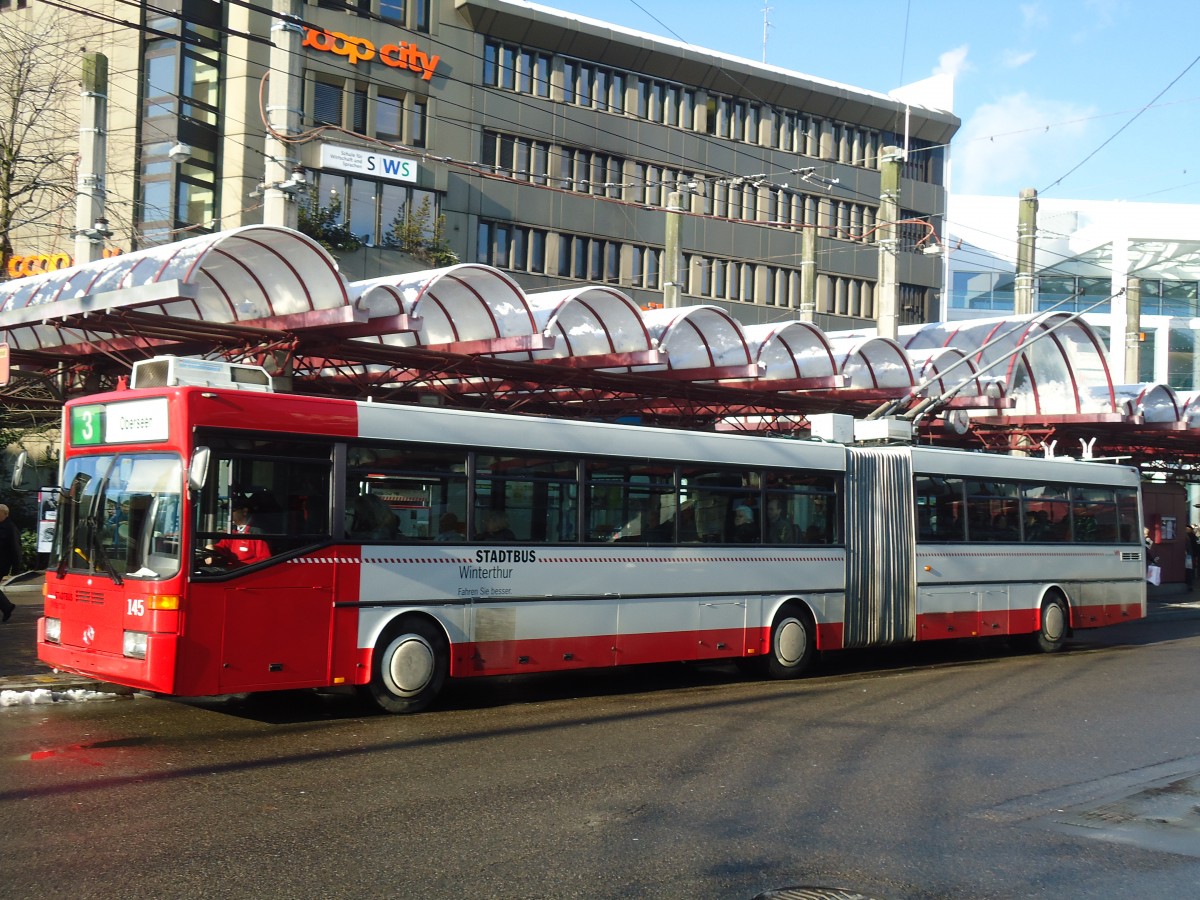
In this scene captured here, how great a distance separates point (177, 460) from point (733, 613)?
23.0ft

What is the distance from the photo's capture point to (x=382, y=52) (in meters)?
38.8

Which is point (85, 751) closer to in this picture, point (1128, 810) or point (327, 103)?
point (1128, 810)

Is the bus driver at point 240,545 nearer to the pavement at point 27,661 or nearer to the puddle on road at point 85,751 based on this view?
the puddle on road at point 85,751

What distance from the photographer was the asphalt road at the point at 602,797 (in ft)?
21.6

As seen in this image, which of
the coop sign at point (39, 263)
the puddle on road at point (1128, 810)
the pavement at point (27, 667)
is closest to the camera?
the puddle on road at point (1128, 810)

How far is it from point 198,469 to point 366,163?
1146 inches

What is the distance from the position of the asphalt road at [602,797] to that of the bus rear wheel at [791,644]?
186 cm

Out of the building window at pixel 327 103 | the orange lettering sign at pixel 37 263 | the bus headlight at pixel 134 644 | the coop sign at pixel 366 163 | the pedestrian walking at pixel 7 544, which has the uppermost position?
the building window at pixel 327 103

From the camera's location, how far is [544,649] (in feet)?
43.7

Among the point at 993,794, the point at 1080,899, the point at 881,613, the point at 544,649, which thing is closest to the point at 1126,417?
the point at 881,613

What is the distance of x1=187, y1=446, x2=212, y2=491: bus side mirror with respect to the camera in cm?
1055

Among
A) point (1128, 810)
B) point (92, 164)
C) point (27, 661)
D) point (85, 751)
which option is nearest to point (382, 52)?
point (92, 164)

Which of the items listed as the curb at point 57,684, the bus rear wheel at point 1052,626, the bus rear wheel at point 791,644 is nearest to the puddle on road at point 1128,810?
the bus rear wheel at point 791,644

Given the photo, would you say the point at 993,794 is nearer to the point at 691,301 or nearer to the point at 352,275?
the point at 352,275
